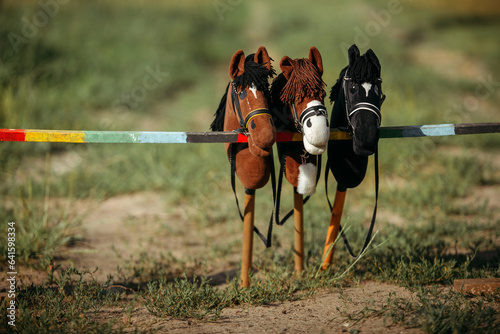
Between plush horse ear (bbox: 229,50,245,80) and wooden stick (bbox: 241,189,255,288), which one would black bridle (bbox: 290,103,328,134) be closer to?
plush horse ear (bbox: 229,50,245,80)

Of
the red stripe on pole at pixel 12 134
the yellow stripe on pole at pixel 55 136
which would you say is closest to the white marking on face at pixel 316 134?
the yellow stripe on pole at pixel 55 136

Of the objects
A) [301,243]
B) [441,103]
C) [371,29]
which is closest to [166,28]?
[371,29]

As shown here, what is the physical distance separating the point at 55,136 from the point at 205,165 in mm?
3528

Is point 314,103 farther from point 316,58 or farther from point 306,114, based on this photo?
point 316,58

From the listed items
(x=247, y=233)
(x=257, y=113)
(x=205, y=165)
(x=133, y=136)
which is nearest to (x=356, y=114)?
(x=257, y=113)

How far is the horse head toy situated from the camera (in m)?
2.80

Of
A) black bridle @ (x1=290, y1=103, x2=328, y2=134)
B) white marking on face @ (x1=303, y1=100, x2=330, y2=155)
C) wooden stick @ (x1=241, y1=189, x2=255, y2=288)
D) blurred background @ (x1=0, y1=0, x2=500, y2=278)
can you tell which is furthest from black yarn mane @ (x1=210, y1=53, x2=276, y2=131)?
blurred background @ (x1=0, y1=0, x2=500, y2=278)

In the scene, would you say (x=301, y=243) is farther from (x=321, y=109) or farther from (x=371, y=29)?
(x=371, y=29)

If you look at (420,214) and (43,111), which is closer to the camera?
(420,214)

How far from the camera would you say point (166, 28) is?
1197 cm

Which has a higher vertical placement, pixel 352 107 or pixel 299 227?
pixel 352 107

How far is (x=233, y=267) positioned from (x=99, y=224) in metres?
1.89

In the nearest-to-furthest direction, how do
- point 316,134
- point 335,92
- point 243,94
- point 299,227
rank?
1. point 316,134
2. point 243,94
3. point 335,92
4. point 299,227

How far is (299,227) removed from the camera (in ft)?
11.1
